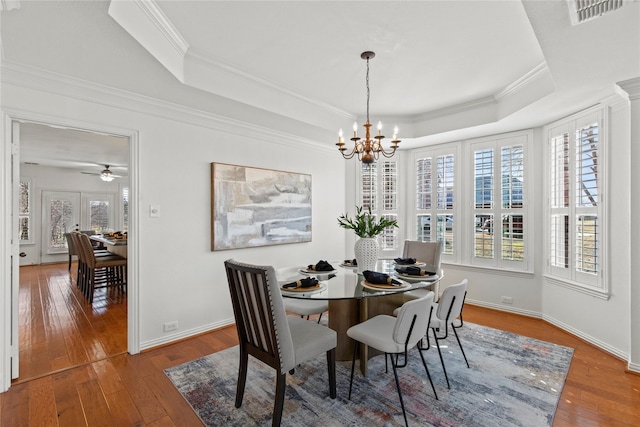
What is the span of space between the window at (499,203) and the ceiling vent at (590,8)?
105 inches

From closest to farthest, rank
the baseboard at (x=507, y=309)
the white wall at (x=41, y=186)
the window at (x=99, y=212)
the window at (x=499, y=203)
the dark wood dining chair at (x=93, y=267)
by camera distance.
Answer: the baseboard at (x=507, y=309) < the window at (x=499, y=203) < the dark wood dining chair at (x=93, y=267) < the white wall at (x=41, y=186) < the window at (x=99, y=212)

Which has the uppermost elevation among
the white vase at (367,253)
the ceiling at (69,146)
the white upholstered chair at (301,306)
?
the ceiling at (69,146)

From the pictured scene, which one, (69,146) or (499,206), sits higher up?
(69,146)

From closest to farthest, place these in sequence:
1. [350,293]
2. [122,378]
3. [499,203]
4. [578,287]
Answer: [350,293] → [122,378] → [578,287] → [499,203]

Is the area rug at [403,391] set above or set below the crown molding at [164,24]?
below

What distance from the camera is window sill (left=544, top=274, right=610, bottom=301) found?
10.2 ft

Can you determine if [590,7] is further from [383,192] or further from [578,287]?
[383,192]

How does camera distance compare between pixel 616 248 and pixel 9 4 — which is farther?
pixel 616 248

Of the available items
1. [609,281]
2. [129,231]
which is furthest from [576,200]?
[129,231]

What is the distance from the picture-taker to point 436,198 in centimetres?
496

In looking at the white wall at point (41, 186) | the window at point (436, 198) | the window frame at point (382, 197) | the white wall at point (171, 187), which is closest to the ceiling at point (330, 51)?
the white wall at point (171, 187)

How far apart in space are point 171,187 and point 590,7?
3562 millimetres

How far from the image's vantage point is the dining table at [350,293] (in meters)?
2.18

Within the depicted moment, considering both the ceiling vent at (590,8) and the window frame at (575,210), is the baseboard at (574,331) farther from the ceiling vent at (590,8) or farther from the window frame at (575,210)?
the ceiling vent at (590,8)
